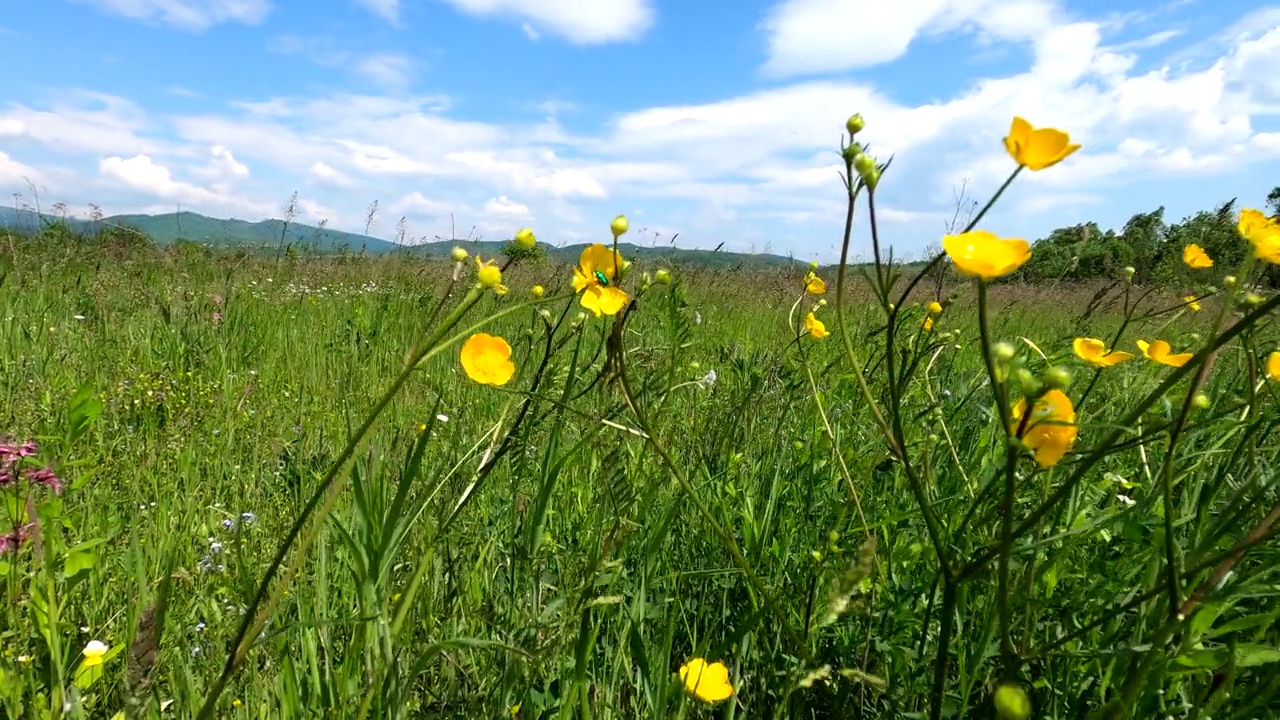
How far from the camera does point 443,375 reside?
8.82 feet

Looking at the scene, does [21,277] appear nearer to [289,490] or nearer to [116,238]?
[116,238]

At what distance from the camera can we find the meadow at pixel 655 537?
2.30 feet

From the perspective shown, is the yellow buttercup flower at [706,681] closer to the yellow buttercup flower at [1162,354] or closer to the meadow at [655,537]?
the meadow at [655,537]

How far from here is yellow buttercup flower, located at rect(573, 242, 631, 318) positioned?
927mm

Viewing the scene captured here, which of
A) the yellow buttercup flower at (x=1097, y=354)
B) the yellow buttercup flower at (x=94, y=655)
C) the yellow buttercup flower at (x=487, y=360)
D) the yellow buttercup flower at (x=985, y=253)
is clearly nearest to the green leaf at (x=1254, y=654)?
the yellow buttercup flower at (x=1097, y=354)

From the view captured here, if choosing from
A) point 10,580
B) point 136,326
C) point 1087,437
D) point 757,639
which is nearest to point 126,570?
point 10,580

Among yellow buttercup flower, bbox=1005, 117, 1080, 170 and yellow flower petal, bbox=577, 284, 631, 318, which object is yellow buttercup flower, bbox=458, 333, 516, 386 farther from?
yellow buttercup flower, bbox=1005, 117, 1080, 170

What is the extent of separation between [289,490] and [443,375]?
1054mm

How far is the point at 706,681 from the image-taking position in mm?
961

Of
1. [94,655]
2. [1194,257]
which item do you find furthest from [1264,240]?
[94,655]

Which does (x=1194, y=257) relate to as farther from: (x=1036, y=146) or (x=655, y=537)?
(x=655, y=537)

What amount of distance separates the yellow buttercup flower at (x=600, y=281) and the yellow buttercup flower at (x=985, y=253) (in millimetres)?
416

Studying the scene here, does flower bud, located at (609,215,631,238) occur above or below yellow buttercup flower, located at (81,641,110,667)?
above

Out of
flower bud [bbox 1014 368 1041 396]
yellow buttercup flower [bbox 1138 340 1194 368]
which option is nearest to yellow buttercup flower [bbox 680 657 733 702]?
flower bud [bbox 1014 368 1041 396]
